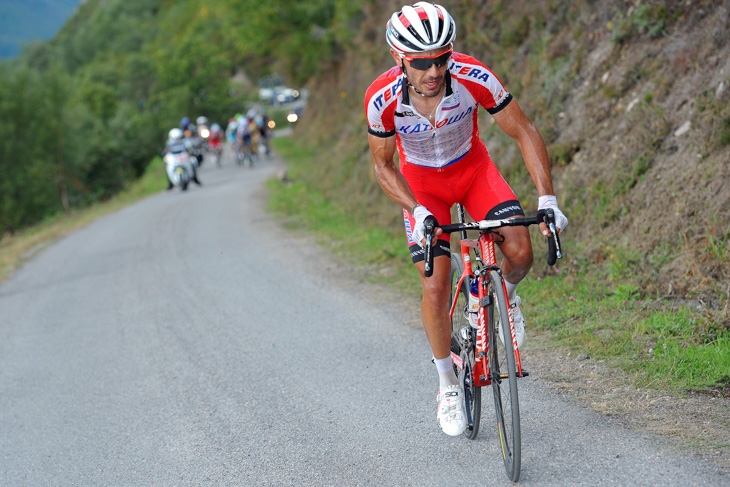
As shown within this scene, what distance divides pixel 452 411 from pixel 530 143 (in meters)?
1.58

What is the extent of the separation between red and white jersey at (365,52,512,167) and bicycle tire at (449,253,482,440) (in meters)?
0.74

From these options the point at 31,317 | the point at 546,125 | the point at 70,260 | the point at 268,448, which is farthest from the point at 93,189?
the point at 268,448

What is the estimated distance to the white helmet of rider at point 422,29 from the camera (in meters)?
3.46

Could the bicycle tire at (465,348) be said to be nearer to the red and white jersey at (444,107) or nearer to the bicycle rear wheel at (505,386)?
the bicycle rear wheel at (505,386)

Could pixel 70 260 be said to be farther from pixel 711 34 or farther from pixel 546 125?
pixel 711 34

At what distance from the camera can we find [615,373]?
4.49 metres

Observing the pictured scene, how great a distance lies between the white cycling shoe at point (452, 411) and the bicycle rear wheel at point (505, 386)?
370mm

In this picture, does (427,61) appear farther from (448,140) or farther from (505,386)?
(505,386)

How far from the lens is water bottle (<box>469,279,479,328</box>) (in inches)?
145

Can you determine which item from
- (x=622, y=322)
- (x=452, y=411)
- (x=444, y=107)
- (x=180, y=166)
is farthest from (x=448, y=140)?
(x=180, y=166)

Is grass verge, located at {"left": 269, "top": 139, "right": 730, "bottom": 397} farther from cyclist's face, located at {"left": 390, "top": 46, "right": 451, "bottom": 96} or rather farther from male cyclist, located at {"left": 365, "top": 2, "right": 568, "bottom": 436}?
cyclist's face, located at {"left": 390, "top": 46, "right": 451, "bottom": 96}

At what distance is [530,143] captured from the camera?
12.1ft

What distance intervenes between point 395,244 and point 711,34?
4.64 metres

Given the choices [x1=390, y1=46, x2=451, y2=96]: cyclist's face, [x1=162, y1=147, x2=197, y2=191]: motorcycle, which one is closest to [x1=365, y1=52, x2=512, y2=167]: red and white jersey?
[x1=390, y1=46, x2=451, y2=96]: cyclist's face
